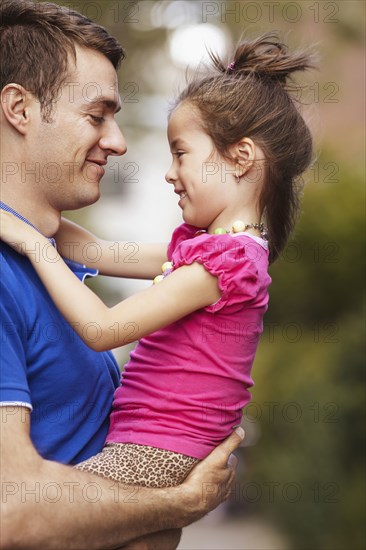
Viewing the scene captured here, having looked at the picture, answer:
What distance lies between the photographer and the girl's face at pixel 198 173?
112 inches

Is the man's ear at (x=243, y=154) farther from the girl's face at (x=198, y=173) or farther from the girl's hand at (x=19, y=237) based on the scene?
the girl's hand at (x=19, y=237)

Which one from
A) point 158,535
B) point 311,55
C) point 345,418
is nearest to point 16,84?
point 311,55

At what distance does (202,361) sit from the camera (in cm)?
270

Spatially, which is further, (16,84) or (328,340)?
(328,340)

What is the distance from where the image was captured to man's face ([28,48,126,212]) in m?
2.87

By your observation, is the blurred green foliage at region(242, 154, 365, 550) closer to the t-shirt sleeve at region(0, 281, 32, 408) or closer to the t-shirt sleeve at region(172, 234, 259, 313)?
the t-shirt sleeve at region(172, 234, 259, 313)

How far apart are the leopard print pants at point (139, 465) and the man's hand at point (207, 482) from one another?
38 mm

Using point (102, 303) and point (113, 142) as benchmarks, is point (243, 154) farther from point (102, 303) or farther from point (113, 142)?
point (102, 303)

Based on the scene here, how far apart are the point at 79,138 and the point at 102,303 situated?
61cm

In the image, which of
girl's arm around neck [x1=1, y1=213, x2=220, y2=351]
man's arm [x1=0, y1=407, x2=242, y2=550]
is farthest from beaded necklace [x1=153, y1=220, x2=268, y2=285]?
man's arm [x1=0, y1=407, x2=242, y2=550]

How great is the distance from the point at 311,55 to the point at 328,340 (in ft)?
19.5

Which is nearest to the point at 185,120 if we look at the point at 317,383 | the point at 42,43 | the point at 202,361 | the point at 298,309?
the point at 42,43

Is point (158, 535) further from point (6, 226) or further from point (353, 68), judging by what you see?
point (353, 68)

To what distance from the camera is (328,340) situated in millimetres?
8797
